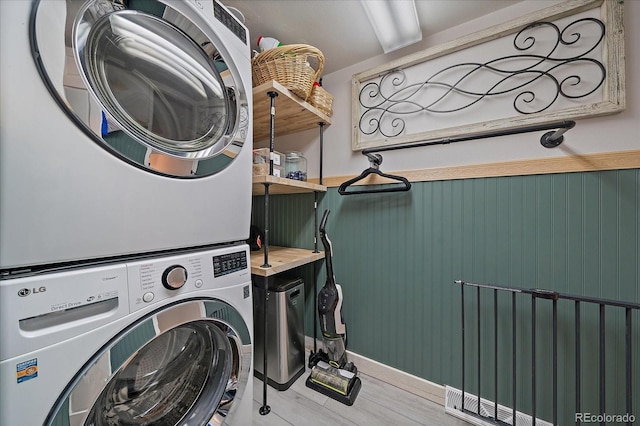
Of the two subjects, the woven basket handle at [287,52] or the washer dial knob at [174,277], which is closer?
the washer dial knob at [174,277]

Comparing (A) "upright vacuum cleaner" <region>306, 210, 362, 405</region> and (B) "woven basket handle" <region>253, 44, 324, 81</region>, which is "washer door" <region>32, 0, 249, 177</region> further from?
(A) "upright vacuum cleaner" <region>306, 210, 362, 405</region>

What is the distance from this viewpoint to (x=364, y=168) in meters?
1.50

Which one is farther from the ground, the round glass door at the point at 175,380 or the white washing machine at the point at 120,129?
the white washing machine at the point at 120,129

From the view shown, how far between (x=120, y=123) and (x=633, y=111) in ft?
5.91

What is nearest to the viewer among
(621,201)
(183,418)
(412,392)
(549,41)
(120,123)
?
(120,123)

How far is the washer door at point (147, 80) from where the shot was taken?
0.46m

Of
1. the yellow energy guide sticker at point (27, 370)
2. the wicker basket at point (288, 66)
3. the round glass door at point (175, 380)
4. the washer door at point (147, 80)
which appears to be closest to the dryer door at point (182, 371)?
the round glass door at point (175, 380)

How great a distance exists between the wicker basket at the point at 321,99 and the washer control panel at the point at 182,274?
1073 mm

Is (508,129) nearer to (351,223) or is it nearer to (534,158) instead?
(534,158)

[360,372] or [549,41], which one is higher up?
[549,41]

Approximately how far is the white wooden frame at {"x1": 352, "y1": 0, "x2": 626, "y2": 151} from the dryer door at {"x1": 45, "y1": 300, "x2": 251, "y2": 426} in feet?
4.21

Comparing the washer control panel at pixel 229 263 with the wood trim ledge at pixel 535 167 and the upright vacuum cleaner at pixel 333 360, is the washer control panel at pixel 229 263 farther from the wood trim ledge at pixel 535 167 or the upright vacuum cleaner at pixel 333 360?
the wood trim ledge at pixel 535 167

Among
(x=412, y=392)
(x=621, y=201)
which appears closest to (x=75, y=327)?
(x=412, y=392)

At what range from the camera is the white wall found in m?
0.92
